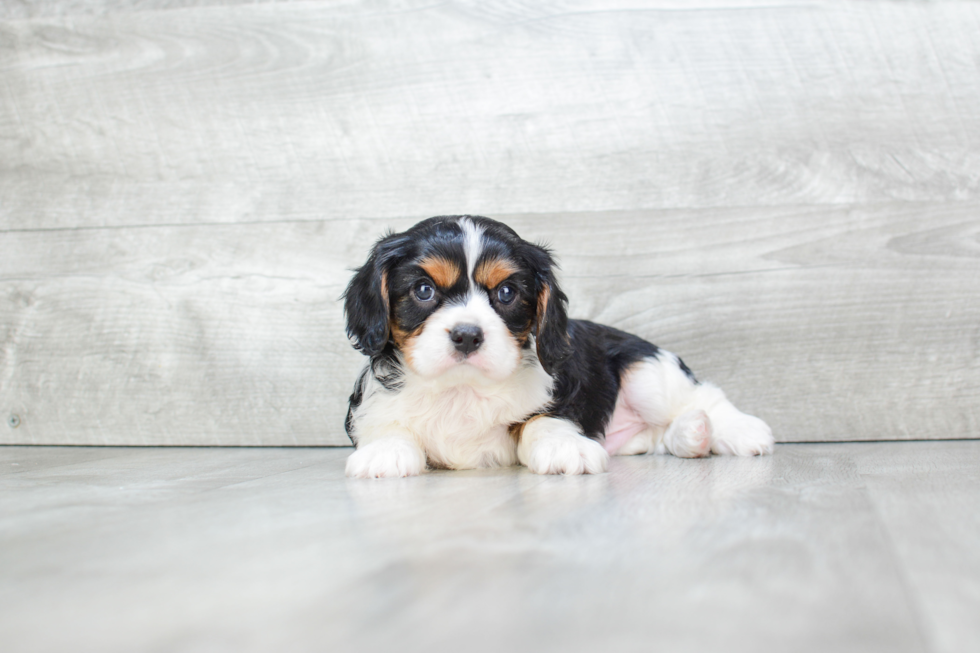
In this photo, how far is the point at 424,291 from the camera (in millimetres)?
2064

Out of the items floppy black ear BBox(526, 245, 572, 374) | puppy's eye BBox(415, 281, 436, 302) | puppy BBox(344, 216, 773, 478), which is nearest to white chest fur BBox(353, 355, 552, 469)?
puppy BBox(344, 216, 773, 478)

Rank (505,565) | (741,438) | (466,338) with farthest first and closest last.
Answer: (741,438), (466,338), (505,565)

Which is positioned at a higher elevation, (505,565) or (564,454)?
(505,565)

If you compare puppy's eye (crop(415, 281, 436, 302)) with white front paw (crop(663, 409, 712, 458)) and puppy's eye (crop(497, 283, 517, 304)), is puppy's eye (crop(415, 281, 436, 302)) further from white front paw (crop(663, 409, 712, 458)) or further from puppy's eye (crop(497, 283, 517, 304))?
white front paw (crop(663, 409, 712, 458))

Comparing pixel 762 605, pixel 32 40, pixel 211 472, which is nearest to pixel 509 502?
pixel 762 605

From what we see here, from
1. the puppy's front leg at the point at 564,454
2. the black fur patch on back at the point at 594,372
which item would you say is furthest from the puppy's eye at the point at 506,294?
the puppy's front leg at the point at 564,454

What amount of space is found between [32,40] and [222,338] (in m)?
1.49

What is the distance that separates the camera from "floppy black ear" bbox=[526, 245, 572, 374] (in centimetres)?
211

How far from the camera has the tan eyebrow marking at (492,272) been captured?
2.04 m

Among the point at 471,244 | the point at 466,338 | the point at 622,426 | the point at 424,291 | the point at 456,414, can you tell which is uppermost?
the point at 471,244

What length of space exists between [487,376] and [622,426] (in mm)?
750

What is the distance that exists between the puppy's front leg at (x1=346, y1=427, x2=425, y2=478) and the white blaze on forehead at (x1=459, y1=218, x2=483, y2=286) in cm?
47

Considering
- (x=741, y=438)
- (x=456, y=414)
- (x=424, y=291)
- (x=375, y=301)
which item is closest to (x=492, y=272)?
(x=424, y=291)

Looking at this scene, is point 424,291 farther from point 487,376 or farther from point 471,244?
point 487,376
